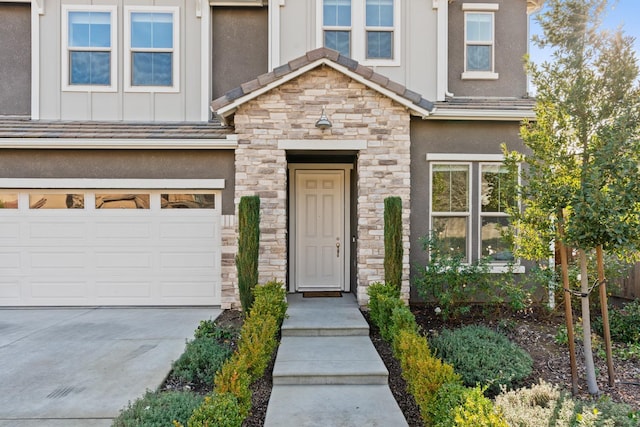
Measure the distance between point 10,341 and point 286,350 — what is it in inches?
168

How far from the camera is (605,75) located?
171 inches

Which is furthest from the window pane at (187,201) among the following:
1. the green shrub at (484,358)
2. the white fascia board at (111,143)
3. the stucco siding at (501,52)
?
the stucco siding at (501,52)

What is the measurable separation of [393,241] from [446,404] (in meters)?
3.52

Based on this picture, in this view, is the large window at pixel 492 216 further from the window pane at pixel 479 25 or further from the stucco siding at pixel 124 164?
the stucco siding at pixel 124 164

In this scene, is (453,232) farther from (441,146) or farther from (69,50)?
(69,50)

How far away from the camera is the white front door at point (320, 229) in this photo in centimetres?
834

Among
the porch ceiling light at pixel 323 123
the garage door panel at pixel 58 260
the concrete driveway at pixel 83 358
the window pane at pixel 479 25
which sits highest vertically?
the window pane at pixel 479 25

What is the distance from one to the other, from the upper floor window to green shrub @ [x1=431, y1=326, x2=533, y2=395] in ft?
19.6

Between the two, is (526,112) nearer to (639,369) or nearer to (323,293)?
(639,369)

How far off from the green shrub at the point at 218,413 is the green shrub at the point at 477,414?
Answer: 1681 millimetres

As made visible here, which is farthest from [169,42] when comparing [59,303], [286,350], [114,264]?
[286,350]

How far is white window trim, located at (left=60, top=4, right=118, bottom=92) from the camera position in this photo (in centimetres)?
838

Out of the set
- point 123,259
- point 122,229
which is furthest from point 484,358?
point 122,229

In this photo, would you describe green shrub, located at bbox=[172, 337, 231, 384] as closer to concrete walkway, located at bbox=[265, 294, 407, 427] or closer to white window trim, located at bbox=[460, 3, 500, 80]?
concrete walkway, located at bbox=[265, 294, 407, 427]
